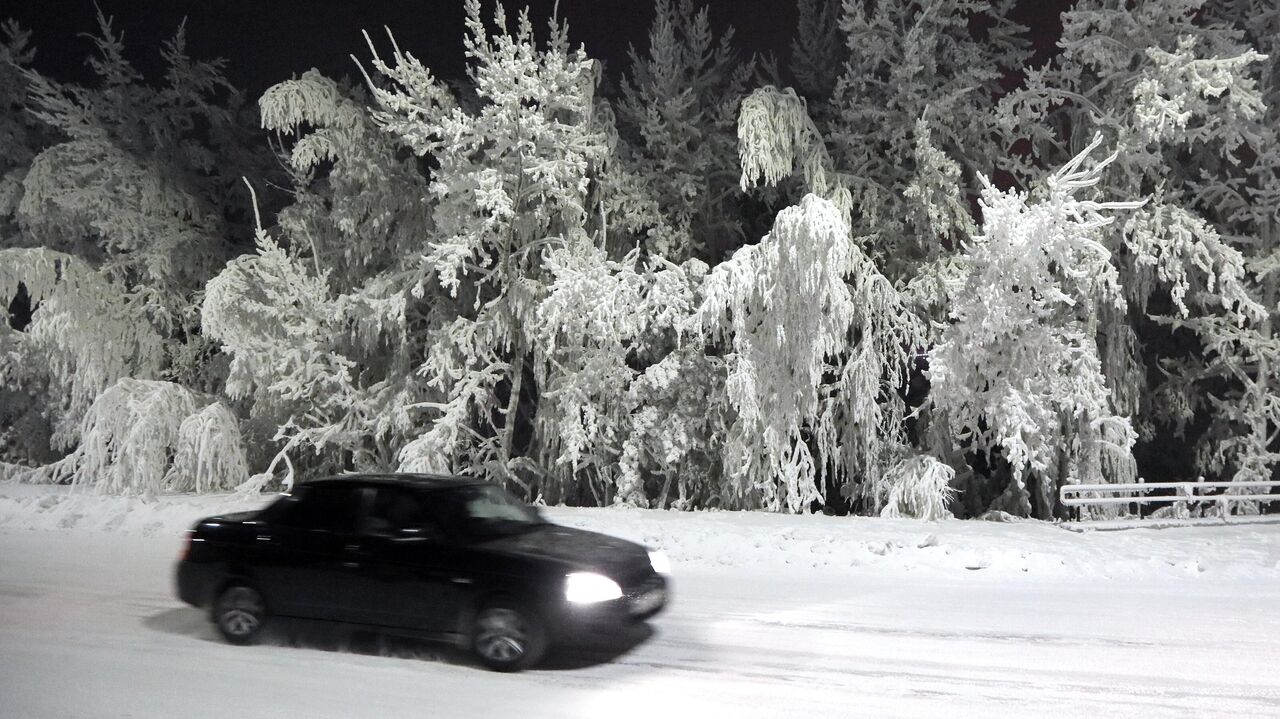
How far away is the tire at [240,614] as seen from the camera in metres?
8.40

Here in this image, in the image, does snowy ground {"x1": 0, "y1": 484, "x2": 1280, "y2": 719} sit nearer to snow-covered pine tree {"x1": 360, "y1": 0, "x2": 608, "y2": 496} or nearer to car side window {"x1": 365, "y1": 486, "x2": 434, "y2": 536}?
car side window {"x1": 365, "y1": 486, "x2": 434, "y2": 536}

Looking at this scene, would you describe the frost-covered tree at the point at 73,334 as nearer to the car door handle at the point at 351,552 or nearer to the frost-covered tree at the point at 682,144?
the frost-covered tree at the point at 682,144

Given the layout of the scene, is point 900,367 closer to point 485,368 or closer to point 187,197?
point 485,368

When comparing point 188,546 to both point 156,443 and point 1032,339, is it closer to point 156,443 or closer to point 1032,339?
point 156,443

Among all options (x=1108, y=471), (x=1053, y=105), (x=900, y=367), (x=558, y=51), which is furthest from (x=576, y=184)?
(x=1108, y=471)

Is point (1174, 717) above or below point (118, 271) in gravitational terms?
below

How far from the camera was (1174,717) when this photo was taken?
21.0 ft

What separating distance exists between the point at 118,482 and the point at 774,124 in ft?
52.0

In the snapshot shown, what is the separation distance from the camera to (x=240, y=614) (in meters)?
8.44

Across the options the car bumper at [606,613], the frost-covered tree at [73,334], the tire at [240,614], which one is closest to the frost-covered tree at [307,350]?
the frost-covered tree at [73,334]

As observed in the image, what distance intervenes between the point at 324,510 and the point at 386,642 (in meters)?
1.30

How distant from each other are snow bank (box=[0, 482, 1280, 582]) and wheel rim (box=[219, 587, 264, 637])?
18.9 feet

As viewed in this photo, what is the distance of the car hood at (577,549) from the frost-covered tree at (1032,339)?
36.8 ft

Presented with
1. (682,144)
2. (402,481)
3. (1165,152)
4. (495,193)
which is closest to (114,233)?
(495,193)
